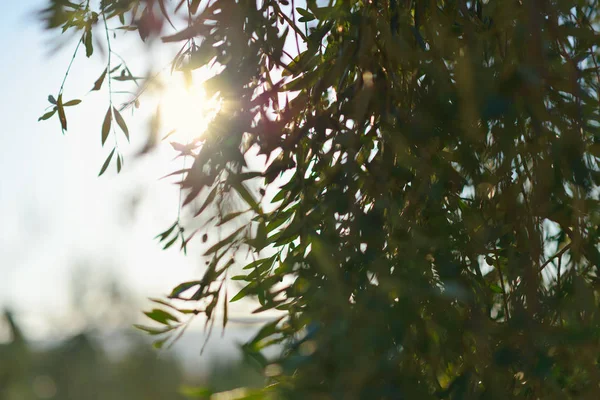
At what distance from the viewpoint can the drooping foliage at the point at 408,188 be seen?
2.57ft

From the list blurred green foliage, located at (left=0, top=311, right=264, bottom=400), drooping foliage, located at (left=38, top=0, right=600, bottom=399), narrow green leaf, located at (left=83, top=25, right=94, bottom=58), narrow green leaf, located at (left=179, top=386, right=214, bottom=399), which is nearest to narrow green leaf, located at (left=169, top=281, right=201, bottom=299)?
drooping foliage, located at (left=38, top=0, right=600, bottom=399)

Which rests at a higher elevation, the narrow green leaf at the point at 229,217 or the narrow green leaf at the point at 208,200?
the narrow green leaf at the point at 208,200

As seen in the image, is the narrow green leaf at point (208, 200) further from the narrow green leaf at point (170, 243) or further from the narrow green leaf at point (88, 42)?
the narrow green leaf at point (88, 42)

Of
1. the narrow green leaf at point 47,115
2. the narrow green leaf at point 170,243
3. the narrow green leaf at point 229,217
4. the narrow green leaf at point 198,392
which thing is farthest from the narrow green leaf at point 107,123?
the narrow green leaf at point 198,392

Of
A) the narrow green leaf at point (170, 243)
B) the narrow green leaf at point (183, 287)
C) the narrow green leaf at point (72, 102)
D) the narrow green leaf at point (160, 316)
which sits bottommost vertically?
the narrow green leaf at point (160, 316)

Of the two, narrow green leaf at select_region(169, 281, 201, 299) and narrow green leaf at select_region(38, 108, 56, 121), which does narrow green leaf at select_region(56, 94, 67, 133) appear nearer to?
narrow green leaf at select_region(38, 108, 56, 121)

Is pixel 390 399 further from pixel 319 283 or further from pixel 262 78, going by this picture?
pixel 262 78

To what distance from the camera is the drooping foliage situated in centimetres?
78

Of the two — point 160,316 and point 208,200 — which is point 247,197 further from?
point 160,316

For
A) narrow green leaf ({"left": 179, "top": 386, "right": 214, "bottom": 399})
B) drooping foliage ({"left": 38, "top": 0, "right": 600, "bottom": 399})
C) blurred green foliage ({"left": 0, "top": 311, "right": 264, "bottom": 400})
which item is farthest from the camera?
blurred green foliage ({"left": 0, "top": 311, "right": 264, "bottom": 400})

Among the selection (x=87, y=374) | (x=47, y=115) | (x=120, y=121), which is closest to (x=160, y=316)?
(x=120, y=121)

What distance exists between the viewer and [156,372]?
2.05 metres

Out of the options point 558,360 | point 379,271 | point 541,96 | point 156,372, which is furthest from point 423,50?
point 156,372

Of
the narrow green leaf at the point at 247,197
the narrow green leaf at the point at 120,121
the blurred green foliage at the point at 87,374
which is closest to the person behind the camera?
the narrow green leaf at the point at 247,197
